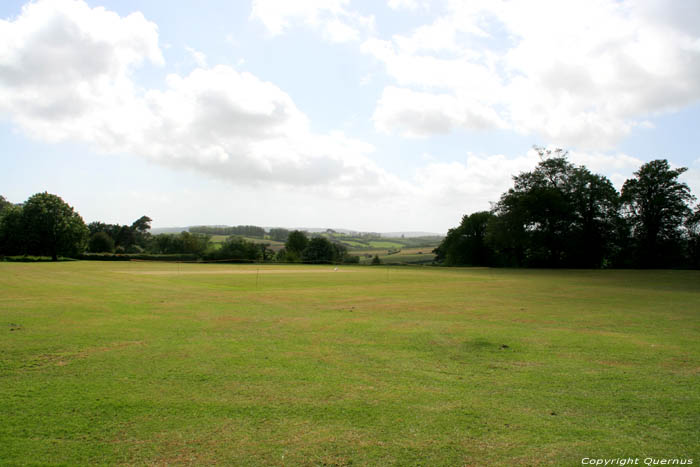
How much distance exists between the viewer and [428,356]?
8.79 m

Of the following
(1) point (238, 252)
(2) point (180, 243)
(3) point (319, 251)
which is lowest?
(1) point (238, 252)

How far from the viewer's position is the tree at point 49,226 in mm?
68938

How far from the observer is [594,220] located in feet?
196

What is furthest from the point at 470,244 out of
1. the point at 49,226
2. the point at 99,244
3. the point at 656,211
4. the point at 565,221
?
the point at 99,244

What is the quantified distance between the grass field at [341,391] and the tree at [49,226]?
7096cm

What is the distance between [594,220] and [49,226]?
91434mm

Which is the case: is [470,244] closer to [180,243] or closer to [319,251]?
[319,251]

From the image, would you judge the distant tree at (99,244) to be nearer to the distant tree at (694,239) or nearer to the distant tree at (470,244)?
the distant tree at (470,244)

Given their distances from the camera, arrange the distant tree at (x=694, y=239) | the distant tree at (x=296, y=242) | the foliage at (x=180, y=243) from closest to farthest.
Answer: the distant tree at (x=694, y=239) → the distant tree at (x=296, y=242) → the foliage at (x=180, y=243)

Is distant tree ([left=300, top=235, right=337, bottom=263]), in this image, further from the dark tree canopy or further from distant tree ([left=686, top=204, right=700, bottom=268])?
distant tree ([left=686, top=204, right=700, bottom=268])

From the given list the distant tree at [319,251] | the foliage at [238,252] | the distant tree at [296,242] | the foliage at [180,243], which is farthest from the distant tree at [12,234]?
the distant tree at [296,242]

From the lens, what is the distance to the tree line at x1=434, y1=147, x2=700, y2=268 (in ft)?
177

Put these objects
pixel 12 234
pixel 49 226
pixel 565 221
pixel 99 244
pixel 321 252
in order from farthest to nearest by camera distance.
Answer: pixel 99 244, pixel 321 252, pixel 49 226, pixel 12 234, pixel 565 221

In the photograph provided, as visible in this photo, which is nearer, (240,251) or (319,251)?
(240,251)
